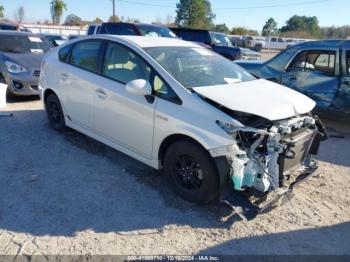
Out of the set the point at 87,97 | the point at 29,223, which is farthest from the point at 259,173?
the point at 87,97

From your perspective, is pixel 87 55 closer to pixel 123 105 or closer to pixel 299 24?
pixel 123 105

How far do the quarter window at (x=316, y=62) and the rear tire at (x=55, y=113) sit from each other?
452 centimetres

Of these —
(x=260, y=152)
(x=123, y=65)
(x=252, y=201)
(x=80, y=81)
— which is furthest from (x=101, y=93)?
(x=252, y=201)

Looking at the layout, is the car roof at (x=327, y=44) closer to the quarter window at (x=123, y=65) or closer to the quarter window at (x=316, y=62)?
the quarter window at (x=316, y=62)

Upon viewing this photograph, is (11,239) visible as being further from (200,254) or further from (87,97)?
(87,97)

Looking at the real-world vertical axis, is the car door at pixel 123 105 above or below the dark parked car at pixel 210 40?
below

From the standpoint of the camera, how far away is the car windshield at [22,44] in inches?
343

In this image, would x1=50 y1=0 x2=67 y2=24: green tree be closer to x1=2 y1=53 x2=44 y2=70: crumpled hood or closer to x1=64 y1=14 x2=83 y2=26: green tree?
x1=64 y1=14 x2=83 y2=26: green tree

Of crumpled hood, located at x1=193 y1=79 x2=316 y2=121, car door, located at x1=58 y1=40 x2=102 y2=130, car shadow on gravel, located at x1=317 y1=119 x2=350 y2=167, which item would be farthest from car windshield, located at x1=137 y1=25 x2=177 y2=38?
crumpled hood, located at x1=193 y1=79 x2=316 y2=121

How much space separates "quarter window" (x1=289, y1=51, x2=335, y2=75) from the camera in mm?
6605

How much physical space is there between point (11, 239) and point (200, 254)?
1681mm

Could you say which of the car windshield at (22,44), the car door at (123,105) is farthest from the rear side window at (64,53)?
the car windshield at (22,44)

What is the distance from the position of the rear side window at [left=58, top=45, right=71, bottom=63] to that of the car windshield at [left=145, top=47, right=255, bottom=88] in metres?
1.82

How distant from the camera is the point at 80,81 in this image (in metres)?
4.96
